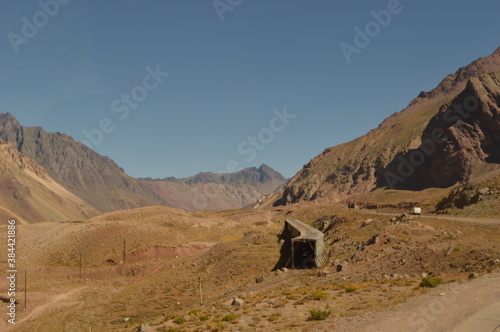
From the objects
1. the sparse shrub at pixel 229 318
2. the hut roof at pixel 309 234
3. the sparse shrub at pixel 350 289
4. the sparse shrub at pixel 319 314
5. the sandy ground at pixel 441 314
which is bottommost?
the sandy ground at pixel 441 314

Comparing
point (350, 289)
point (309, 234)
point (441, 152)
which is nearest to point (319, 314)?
→ point (350, 289)

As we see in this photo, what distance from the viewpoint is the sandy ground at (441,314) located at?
1816 centimetres

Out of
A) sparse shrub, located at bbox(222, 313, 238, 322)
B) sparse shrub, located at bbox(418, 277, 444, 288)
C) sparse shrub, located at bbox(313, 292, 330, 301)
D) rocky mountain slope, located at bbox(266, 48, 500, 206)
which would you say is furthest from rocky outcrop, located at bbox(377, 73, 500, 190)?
sparse shrub, located at bbox(222, 313, 238, 322)

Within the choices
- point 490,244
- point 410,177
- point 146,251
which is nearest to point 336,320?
point 490,244

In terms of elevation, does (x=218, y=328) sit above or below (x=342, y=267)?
below

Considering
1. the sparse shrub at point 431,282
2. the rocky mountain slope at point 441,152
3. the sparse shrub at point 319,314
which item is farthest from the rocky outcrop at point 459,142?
the sparse shrub at point 319,314

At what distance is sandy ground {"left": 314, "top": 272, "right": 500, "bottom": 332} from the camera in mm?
18156

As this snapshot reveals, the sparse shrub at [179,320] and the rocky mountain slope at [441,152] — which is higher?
the rocky mountain slope at [441,152]

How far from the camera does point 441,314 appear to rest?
1992 cm

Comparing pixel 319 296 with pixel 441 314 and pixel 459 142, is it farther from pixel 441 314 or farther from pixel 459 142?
pixel 459 142

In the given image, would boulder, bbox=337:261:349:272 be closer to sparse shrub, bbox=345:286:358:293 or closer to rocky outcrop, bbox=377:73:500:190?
sparse shrub, bbox=345:286:358:293

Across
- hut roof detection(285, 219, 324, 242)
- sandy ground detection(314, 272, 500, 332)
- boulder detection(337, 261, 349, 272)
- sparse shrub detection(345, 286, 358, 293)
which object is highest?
hut roof detection(285, 219, 324, 242)

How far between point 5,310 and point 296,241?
3349 centimetres

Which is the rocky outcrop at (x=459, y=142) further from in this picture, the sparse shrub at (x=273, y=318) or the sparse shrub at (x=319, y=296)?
the sparse shrub at (x=273, y=318)
